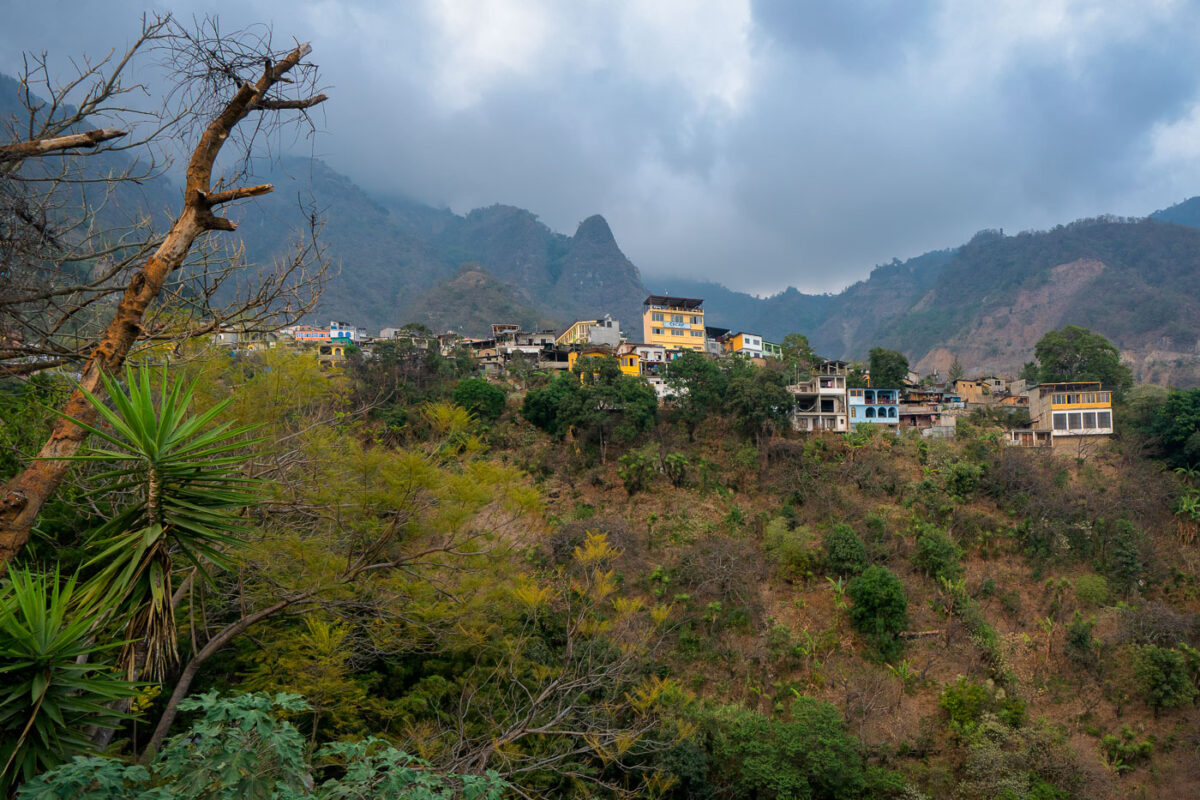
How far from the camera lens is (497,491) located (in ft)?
27.2

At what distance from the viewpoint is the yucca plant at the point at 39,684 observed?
2.30 metres

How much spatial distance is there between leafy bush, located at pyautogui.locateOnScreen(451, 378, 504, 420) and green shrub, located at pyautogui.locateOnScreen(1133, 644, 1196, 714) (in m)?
18.4

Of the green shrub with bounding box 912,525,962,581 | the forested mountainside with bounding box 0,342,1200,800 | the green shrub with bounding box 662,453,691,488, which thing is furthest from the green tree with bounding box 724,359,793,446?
the green shrub with bounding box 912,525,962,581

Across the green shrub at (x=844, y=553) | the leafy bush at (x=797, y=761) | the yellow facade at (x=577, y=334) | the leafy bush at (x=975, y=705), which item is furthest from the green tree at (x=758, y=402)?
the yellow facade at (x=577, y=334)

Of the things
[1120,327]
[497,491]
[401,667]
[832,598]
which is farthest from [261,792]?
[1120,327]

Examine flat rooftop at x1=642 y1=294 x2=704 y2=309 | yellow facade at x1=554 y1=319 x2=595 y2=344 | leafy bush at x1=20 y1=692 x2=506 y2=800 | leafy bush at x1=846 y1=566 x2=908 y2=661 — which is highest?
flat rooftop at x1=642 y1=294 x2=704 y2=309

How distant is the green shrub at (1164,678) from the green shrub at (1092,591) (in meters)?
2.15

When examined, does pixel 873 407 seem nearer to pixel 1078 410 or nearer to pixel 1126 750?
pixel 1078 410

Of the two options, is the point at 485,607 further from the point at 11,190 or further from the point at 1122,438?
the point at 1122,438

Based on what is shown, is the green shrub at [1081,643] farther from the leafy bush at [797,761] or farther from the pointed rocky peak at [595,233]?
the pointed rocky peak at [595,233]

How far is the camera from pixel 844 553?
1555 cm

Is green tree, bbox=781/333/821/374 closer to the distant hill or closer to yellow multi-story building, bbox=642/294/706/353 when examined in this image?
yellow multi-story building, bbox=642/294/706/353

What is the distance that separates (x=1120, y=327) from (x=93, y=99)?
63.4 metres

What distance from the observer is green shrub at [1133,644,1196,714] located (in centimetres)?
1265
